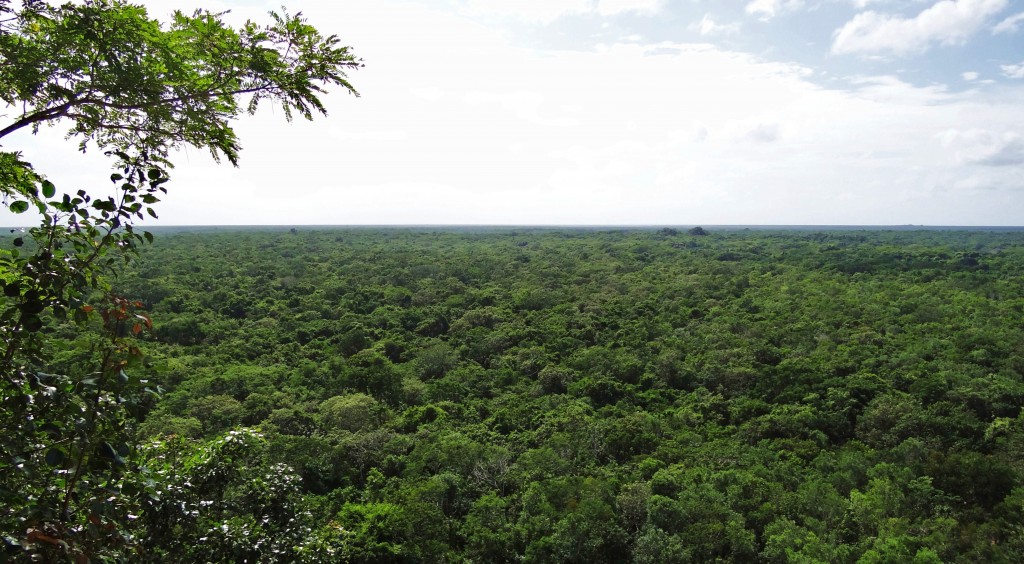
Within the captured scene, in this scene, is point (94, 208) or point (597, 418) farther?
point (597, 418)

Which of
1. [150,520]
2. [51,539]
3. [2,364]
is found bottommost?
[150,520]

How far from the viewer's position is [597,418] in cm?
2669

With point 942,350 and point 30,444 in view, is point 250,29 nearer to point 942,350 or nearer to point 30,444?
point 30,444

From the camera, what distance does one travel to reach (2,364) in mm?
2574

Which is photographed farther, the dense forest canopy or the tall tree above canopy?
the dense forest canopy

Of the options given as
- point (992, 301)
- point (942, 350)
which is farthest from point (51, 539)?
point (992, 301)

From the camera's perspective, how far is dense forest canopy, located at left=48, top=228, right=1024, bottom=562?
16047 mm

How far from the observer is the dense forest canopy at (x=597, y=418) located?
1605 centimetres

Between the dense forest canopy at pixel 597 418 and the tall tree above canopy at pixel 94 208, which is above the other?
the tall tree above canopy at pixel 94 208

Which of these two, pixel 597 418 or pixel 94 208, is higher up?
pixel 94 208

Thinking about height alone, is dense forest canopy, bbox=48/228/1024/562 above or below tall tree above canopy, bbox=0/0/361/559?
below

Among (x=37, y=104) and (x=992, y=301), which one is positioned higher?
(x=37, y=104)

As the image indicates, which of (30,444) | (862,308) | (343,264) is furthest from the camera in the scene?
(343,264)

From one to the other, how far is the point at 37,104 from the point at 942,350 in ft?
140
